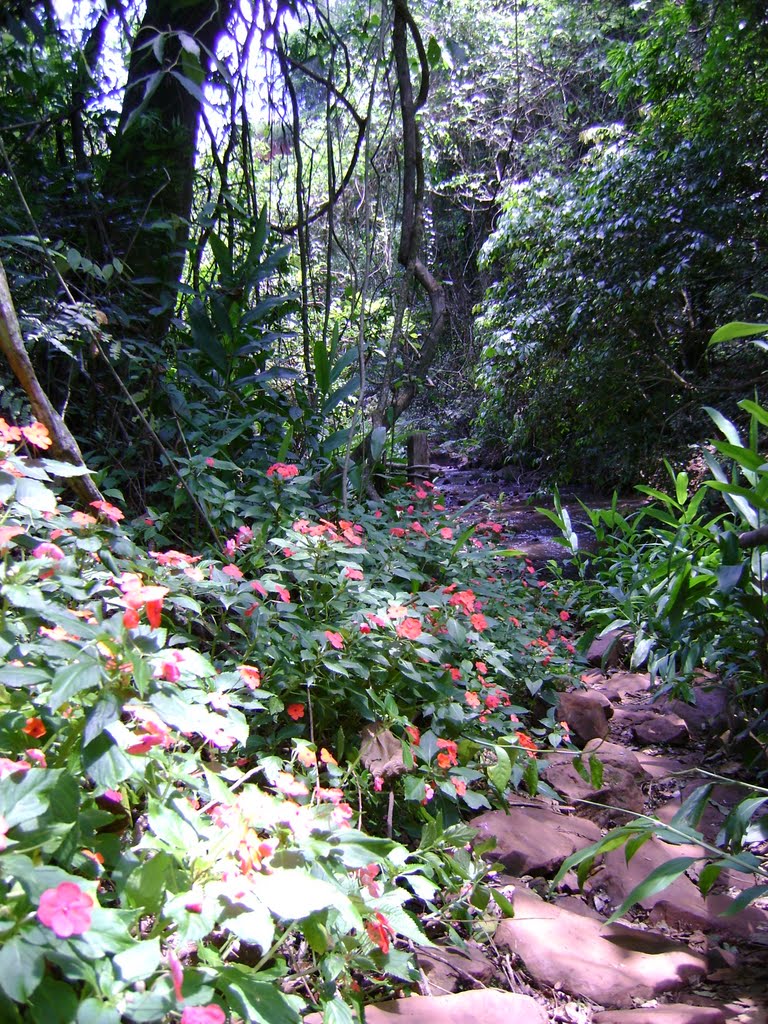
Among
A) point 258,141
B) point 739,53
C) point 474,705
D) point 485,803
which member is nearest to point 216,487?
point 474,705

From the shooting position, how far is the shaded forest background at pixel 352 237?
2.38 meters

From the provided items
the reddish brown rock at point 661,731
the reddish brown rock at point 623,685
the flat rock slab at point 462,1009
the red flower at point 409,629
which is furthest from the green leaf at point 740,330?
the reddish brown rock at point 623,685

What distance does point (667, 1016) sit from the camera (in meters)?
1.09

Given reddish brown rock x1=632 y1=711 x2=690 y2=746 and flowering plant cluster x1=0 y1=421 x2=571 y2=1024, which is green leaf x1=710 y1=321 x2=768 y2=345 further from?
reddish brown rock x1=632 y1=711 x2=690 y2=746

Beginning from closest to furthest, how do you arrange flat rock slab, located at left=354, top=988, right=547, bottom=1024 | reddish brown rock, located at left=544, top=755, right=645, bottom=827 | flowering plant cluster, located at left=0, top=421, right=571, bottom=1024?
1. flowering plant cluster, located at left=0, top=421, right=571, bottom=1024
2. flat rock slab, located at left=354, top=988, right=547, bottom=1024
3. reddish brown rock, located at left=544, top=755, right=645, bottom=827

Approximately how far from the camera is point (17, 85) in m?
2.60

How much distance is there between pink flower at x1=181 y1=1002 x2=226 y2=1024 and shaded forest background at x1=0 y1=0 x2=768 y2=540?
1.45 meters

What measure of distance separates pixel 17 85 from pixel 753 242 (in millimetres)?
4086

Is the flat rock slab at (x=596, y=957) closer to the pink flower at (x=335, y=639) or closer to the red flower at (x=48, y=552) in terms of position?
the pink flower at (x=335, y=639)

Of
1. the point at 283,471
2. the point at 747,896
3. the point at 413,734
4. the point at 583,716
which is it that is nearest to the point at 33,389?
the point at 283,471

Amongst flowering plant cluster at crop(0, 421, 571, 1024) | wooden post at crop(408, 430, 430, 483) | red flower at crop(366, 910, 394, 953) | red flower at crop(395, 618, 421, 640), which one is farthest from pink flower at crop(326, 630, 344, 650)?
wooden post at crop(408, 430, 430, 483)

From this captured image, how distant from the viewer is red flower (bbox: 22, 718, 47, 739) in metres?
0.87

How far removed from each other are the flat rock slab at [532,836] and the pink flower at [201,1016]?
94 centimetres

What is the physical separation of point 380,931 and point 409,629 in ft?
2.32
